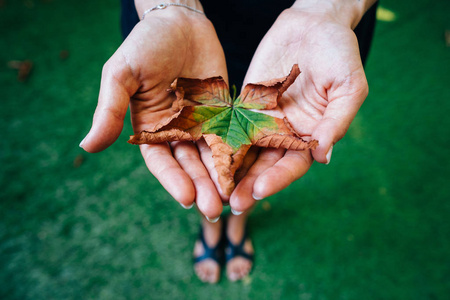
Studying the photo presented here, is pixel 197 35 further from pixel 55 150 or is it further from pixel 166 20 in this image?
pixel 55 150

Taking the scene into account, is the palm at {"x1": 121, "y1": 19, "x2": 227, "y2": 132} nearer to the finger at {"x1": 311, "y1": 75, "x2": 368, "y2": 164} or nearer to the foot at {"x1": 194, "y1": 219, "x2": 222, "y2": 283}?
the finger at {"x1": 311, "y1": 75, "x2": 368, "y2": 164}

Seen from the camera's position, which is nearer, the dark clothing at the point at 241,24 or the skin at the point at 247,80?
the skin at the point at 247,80

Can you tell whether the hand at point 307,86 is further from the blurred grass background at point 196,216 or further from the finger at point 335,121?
the blurred grass background at point 196,216

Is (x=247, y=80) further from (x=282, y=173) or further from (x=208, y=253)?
(x=208, y=253)

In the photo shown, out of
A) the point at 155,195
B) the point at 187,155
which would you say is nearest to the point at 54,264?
the point at 155,195

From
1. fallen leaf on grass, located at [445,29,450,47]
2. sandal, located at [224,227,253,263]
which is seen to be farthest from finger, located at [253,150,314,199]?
fallen leaf on grass, located at [445,29,450,47]

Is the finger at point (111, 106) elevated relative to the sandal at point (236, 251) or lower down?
elevated

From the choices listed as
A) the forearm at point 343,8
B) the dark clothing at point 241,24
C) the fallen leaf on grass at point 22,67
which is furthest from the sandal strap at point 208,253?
the fallen leaf on grass at point 22,67
